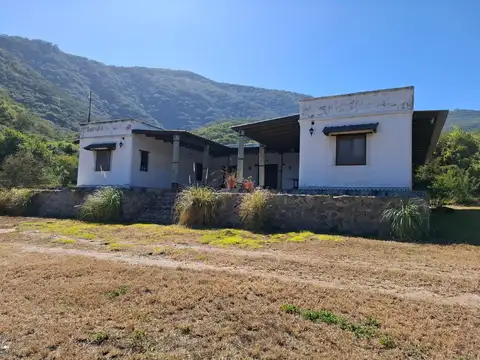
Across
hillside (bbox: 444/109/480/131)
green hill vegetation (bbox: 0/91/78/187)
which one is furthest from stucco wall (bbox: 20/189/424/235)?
hillside (bbox: 444/109/480/131)

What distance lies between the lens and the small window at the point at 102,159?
18484mm

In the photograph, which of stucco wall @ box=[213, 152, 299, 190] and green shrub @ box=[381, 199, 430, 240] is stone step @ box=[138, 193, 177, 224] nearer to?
stucco wall @ box=[213, 152, 299, 190]

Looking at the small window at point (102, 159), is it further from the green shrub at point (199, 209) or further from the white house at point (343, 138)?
the green shrub at point (199, 209)

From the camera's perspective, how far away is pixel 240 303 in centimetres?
438

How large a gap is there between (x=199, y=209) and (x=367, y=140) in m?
6.31

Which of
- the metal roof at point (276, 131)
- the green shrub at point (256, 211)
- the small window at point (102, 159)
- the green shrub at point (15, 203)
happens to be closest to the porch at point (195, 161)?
the metal roof at point (276, 131)

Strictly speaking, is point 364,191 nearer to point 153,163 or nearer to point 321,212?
point 321,212

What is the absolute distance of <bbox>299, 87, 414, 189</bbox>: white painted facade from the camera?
1210 cm

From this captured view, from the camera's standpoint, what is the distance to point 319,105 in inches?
529

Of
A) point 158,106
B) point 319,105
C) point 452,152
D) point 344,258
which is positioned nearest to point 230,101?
point 158,106

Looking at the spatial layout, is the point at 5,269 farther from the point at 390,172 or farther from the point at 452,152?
the point at 452,152

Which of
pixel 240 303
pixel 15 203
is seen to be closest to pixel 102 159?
pixel 15 203

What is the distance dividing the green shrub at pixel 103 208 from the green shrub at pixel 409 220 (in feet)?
31.9

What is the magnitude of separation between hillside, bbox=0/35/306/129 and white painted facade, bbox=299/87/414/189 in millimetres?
54974
